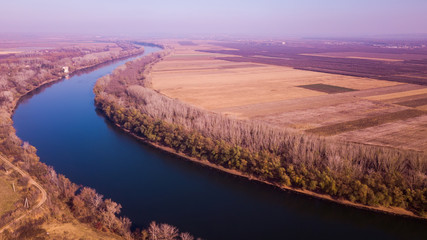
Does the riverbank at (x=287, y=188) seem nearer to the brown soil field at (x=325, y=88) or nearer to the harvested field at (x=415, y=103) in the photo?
the harvested field at (x=415, y=103)

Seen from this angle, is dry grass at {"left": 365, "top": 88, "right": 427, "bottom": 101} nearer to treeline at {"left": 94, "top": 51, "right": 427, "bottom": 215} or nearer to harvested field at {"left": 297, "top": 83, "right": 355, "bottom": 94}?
harvested field at {"left": 297, "top": 83, "right": 355, "bottom": 94}

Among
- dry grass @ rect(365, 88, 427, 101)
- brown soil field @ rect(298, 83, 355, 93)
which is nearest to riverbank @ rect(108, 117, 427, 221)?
dry grass @ rect(365, 88, 427, 101)

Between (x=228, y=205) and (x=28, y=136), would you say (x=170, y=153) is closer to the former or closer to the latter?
(x=228, y=205)

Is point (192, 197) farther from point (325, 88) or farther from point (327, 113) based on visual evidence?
point (325, 88)

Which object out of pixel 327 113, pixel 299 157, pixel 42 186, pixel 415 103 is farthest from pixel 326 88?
pixel 42 186

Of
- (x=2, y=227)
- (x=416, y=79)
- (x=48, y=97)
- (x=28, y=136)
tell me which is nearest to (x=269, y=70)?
(x=416, y=79)
